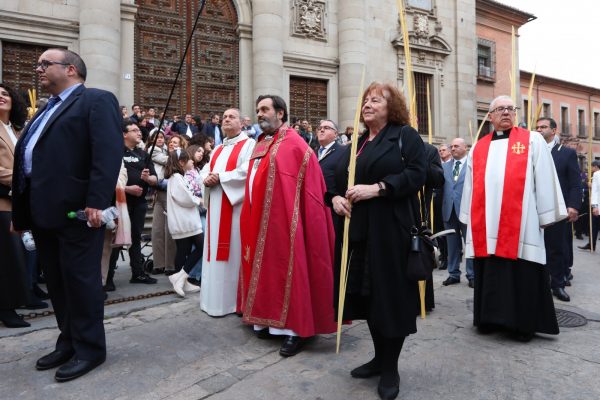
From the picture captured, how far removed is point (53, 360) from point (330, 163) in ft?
10.4

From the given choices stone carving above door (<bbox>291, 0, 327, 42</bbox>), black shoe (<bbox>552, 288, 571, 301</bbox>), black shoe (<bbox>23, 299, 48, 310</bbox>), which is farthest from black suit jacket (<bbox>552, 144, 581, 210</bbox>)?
stone carving above door (<bbox>291, 0, 327, 42</bbox>)

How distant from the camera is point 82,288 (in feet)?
9.98

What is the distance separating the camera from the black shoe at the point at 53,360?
311 cm

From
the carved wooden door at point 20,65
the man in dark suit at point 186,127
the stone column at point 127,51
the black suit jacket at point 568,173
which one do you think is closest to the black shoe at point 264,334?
the black suit jacket at point 568,173

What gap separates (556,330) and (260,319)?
7.97ft

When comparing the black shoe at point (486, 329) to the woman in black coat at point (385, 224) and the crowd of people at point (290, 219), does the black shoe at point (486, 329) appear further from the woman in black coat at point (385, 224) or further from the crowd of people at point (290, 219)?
the woman in black coat at point (385, 224)

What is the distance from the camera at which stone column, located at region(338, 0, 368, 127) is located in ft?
53.1

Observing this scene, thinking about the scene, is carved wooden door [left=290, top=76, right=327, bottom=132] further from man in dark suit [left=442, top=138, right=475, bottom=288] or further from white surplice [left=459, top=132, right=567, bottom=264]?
white surplice [left=459, top=132, right=567, bottom=264]

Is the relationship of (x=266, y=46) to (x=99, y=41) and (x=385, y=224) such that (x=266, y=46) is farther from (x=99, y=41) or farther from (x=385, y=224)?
(x=385, y=224)

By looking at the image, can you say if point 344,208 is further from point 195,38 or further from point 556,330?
point 195,38

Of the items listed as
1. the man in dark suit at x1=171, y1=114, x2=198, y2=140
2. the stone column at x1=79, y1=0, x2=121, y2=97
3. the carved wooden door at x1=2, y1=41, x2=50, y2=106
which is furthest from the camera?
the carved wooden door at x1=2, y1=41, x2=50, y2=106

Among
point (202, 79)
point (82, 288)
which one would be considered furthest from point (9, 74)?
point (82, 288)

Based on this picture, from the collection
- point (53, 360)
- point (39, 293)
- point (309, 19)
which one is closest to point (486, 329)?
point (53, 360)

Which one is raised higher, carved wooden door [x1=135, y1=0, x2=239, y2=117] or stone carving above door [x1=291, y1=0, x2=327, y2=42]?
stone carving above door [x1=291, y1=0, x2=327, y2=42]
